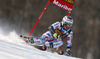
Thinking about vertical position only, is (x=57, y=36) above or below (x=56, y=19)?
below

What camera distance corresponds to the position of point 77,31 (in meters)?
6.29

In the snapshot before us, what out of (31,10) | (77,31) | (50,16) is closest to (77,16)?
(77,31)

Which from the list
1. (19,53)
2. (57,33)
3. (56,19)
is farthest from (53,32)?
(19,53)

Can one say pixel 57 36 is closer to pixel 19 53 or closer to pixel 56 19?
pixel 56 19

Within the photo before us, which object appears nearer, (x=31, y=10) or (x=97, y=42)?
(x=31, y=10)

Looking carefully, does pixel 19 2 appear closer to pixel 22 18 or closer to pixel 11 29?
pixel 22 18

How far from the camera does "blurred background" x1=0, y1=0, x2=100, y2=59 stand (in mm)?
5478

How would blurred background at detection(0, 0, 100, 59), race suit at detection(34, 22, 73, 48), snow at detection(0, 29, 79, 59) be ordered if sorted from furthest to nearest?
blurred background at detection(0, 0, 100, 59) < race suit at detection(34, 22, 73, 48) < snow at detection(0, 29, 79, 59)

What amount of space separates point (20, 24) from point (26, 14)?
16.3 inches

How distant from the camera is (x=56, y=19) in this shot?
5180mm

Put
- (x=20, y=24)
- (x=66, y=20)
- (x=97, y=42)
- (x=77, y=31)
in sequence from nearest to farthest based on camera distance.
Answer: (x=66, y=20), (x=20, y=24), (x=77, y=31), (x=97, y=42)

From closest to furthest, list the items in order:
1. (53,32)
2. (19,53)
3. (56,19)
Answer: (19,53)
(53,32)
(56,19)

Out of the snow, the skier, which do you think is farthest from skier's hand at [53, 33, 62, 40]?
the snow

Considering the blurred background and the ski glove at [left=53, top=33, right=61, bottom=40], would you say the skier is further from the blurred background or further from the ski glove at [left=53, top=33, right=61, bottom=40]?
the blurred background
